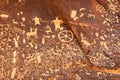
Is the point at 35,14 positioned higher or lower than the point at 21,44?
higher

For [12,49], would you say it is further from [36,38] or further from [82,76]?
[82,76]

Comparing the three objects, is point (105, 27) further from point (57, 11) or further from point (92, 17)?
point (57, 11)

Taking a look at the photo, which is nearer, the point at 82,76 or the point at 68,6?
the point at 82,76

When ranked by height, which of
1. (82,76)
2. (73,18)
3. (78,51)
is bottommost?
(82,76)

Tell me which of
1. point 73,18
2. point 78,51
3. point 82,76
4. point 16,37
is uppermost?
point 73,18

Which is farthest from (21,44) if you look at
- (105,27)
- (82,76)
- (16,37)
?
(105,27)

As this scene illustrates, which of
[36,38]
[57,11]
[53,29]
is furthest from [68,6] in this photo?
[36,38]
